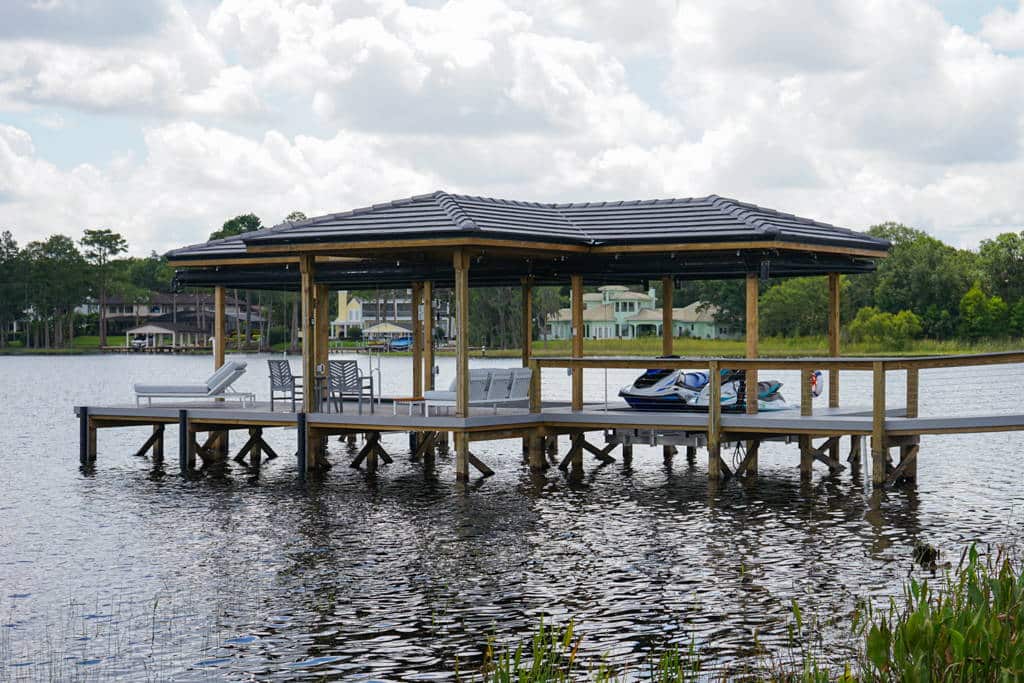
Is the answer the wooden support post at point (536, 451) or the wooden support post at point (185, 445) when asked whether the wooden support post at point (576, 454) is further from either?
the wooden support post at point (185, 445)

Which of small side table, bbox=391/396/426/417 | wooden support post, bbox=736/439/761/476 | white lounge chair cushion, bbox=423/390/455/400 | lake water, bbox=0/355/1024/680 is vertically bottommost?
lake water, bbox=0/355/1024/680

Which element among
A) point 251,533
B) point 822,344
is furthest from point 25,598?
point 822,344

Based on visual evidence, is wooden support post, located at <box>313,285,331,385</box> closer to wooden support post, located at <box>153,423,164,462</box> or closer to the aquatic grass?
wooden support post, located at <box>153,423,164,462</box>

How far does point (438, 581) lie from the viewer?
1313 centimetres

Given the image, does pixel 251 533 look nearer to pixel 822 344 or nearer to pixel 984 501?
pixel 984 501

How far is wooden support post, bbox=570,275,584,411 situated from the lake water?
143 cm

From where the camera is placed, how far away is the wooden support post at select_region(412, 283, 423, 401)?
26.1 metres

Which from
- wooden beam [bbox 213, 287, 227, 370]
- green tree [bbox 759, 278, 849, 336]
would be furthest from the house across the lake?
wooden beam [bbox 213, 287, 227, 370]

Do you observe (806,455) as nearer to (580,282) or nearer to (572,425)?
(572,425)

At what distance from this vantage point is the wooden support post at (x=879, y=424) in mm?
18172

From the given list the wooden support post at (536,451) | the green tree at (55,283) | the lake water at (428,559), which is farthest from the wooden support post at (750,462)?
the green tree at (55,283)

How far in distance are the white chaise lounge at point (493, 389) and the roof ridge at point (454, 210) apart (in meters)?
2.46

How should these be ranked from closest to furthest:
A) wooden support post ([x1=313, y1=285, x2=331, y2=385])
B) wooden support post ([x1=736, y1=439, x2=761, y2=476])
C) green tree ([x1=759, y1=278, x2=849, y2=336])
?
wooden support post ([x1=736, y1=439, x2=761, y2=476]) → wooden support post ([x1=313, y1=285, x2=331, y2=385]) → green tree ([x1=759, y1=278, x2=849, y2=336])

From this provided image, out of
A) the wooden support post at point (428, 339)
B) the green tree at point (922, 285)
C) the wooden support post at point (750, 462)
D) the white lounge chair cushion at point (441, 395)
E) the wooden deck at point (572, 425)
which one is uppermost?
the green tree at point (922, 285)
